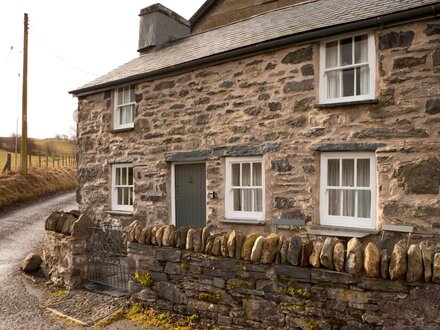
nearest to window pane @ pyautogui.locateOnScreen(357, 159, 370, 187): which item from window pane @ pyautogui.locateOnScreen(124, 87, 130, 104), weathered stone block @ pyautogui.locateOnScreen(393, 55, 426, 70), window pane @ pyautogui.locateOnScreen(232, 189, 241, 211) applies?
weathered stone block @ pyautogui.locateOnScreen(393, 55, 426, 70)

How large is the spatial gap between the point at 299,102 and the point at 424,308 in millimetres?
4491

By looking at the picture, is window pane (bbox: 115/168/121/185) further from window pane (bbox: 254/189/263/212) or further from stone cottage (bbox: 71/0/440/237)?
window pane (bbox: 254/189/263/212)

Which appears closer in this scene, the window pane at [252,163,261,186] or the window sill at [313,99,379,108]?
the window sill at [313,99,379,108]

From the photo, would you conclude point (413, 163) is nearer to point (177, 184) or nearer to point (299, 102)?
point (299, 102)

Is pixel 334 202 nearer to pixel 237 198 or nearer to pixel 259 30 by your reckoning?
pixel 237 198

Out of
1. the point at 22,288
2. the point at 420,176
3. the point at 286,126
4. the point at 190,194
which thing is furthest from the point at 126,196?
the point at 420,176

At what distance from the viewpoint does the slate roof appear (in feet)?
21.9

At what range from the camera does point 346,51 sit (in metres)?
6.69

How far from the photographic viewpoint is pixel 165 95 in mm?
8859

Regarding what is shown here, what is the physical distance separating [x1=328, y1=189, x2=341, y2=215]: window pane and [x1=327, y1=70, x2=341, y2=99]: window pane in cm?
190

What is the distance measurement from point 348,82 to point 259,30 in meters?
3.00

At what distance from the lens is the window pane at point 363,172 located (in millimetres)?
6410

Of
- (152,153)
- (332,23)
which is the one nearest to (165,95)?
(152,153)

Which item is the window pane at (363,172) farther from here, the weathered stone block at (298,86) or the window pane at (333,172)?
the weathered stone block at (298,86)
